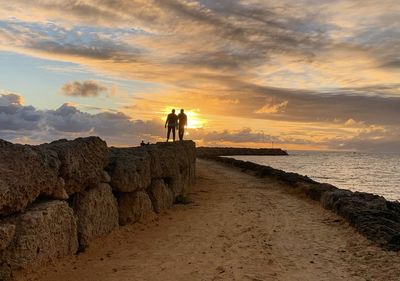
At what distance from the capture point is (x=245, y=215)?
47.9 ft

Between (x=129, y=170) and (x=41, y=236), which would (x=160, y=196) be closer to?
(x=129, y=170)

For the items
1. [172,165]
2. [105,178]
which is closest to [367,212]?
[172,165]

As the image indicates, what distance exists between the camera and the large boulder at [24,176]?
7227 millimetres

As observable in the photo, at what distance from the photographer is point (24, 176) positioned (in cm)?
764

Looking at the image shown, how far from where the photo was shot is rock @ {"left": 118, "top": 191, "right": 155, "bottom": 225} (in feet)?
39.0

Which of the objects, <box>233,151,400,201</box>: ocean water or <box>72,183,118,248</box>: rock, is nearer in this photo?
<box>72,183,118,248</box>: rock

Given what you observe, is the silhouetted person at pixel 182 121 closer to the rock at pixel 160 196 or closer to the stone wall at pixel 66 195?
the rock at pixel 160 196

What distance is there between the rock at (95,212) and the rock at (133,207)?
59cm

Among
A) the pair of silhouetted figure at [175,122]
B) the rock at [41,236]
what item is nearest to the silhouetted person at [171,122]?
the pair of silhouetted figure at [175,122]

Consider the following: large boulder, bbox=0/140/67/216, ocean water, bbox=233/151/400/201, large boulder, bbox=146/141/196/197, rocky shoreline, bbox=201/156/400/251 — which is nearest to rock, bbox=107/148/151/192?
large boulder, bbox=146/141/196/197

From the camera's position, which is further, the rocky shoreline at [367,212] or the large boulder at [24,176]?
the rocky shoreline at [367,212]

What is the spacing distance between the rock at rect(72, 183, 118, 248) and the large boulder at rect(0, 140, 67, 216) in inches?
35.7

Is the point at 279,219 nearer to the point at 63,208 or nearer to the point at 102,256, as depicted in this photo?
the point at 102,256

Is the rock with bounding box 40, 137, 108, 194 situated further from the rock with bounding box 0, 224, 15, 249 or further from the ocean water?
the ocean water
